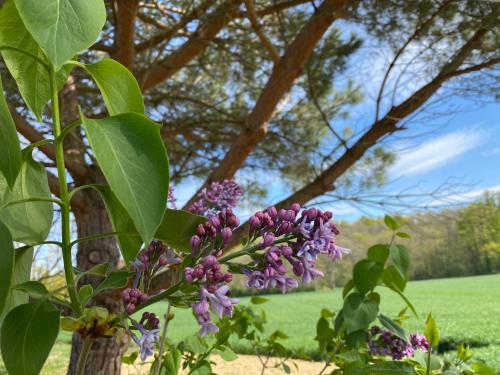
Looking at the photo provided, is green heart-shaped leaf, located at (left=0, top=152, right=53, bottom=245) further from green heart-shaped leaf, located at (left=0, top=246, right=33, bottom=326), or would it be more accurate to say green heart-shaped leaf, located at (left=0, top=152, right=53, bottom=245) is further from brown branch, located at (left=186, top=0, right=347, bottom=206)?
brown branch, located at (left=186, top=0, right=347, bottom=206)

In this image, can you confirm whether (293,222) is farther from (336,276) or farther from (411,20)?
(336,276)

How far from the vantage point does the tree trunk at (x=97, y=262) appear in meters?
1.42

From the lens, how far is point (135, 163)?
0.26 meters

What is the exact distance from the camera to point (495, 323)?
2883 millimetres

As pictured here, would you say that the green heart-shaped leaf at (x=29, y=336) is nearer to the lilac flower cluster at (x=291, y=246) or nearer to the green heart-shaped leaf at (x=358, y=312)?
the lilac flower cluster at (x=291, y=246)

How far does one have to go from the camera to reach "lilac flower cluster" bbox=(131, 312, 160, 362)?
1.06 feet

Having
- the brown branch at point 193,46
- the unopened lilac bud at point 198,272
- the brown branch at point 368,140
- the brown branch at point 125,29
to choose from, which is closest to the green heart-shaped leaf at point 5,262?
the unopened lilac bud at point 198,272

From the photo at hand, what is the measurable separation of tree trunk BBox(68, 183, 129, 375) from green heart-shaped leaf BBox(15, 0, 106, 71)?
1016 millimetres

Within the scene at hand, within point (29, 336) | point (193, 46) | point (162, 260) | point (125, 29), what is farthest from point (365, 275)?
point (193, 46)

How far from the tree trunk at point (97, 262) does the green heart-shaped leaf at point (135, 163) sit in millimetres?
991

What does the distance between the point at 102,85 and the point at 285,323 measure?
A: 17.2ft

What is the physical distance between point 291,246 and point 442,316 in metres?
3.71

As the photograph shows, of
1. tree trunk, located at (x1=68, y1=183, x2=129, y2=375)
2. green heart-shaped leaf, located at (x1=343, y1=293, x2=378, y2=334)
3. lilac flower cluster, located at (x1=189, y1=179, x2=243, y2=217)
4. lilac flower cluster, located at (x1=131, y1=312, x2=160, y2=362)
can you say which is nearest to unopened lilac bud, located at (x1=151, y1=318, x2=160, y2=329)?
lilac flower cluster, located at (x1=131, y1=312, x2=160, y2=362)

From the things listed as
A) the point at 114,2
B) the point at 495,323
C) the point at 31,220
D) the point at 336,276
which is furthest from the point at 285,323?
the point at 31,220
